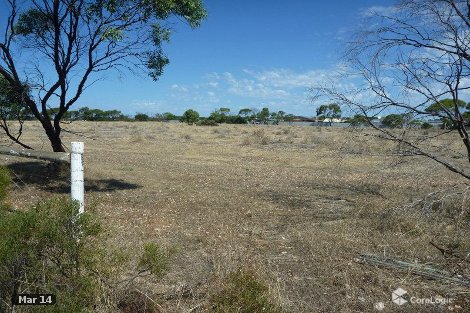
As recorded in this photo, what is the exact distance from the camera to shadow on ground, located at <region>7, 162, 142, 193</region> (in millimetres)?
9656

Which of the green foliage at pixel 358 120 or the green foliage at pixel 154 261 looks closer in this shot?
the green foliage at pixel 154 261

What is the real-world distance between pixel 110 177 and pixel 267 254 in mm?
6839

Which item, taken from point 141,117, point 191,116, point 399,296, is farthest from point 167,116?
point 399,296

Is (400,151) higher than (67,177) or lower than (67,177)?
higher

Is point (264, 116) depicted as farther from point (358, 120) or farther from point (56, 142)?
point (358, 120)

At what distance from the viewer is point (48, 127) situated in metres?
10.4

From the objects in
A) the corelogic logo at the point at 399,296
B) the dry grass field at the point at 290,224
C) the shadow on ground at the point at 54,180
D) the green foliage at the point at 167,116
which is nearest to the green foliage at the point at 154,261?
the dry grass field at the point at 290,224

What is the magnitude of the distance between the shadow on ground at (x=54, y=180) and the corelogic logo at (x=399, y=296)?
22.8 feet

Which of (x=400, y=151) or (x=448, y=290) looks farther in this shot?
(x=400, y=151)

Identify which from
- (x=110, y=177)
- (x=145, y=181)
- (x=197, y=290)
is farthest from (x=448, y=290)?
(x=110, y=177)

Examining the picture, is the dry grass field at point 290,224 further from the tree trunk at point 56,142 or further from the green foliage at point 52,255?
the tree trunk at point 56,142

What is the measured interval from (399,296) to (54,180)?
28.2ft

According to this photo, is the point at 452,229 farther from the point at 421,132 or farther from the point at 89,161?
the point at 89,161

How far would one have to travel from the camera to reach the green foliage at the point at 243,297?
131 inches
